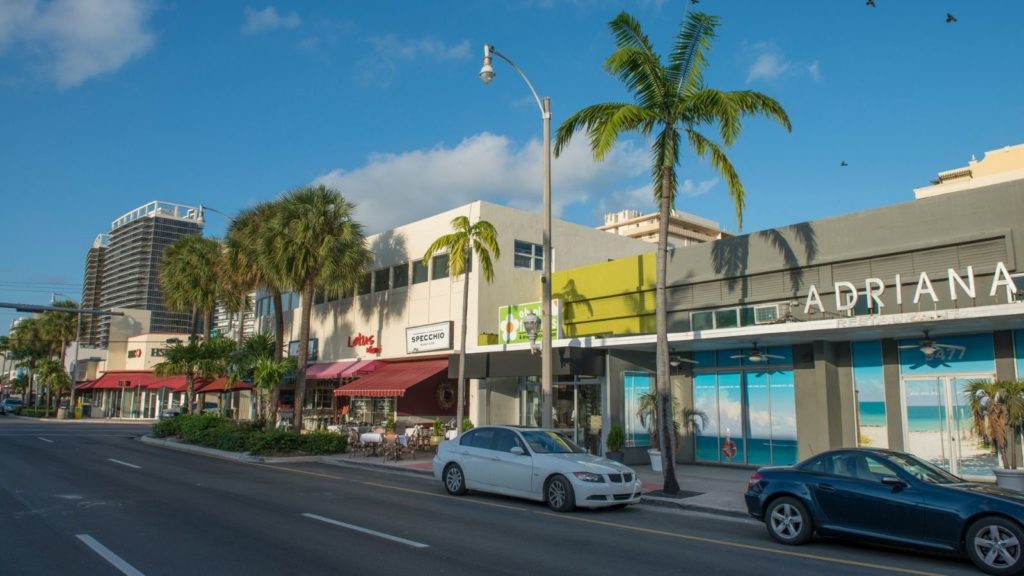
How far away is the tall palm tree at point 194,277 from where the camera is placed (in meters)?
38.1

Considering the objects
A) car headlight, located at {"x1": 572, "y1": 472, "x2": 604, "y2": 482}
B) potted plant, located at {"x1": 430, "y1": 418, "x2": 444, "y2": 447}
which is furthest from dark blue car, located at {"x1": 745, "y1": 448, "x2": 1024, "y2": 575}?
potted plant, located at {"x1": 430, "y1": 418, "x2": 444, "y2": 447}

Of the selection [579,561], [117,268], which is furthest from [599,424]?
[117,268]

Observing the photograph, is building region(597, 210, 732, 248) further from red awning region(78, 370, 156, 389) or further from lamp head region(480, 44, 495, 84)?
lamp head region(480, 44, 495, 84)

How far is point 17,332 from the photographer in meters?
81.1

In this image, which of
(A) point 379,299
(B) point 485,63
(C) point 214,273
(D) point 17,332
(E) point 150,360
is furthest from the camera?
(D) point 17,332

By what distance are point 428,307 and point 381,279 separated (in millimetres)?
4697

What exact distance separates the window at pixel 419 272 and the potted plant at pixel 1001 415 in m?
19.9

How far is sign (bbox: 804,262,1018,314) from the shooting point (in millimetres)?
14953

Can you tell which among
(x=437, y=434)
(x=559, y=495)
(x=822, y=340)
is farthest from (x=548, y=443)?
(x=437, y=434)

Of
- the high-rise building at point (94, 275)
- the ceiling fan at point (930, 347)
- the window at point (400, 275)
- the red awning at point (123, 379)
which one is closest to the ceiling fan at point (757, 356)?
the ceiling fan at point (930, 347)

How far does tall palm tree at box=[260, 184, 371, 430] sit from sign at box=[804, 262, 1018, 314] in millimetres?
18343

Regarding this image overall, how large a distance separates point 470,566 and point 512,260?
20.8 m

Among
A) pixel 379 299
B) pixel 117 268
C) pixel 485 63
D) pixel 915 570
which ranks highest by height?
pixel 117 268

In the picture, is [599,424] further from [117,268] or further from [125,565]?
[117,268]
